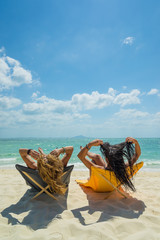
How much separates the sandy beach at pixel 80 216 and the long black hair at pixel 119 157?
57cm

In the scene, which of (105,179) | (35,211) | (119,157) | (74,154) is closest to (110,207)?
(105,179)

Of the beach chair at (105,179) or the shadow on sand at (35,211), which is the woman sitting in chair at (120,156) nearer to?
the beach chair at (105,179)

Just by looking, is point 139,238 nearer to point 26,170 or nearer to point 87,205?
point 87,205

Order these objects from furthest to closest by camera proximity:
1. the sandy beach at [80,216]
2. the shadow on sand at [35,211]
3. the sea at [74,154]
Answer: the sea at [74,154] < the shadow on sand at [35,211] < the sandy beach at [80,216]

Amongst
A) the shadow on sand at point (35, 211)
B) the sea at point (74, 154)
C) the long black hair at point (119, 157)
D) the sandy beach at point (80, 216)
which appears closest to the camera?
the sandy beach at point (80, 216)

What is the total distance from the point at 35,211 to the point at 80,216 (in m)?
0.84

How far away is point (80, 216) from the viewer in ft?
8.27

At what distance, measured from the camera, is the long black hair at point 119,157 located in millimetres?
2961

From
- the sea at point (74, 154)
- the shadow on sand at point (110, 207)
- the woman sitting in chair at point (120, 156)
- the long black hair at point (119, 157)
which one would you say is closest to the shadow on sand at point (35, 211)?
the shadow on sand at point (110, 207)

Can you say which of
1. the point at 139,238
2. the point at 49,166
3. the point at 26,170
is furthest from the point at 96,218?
the point at 26,170

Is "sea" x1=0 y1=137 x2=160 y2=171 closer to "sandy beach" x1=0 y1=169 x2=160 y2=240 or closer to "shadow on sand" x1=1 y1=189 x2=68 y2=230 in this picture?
"sandy beach" x1=0 y1=169 x2=160 y2=240

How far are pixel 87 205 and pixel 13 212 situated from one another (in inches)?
54.5

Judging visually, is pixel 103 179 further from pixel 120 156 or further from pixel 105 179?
pixel 120 156

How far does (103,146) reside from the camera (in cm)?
305
